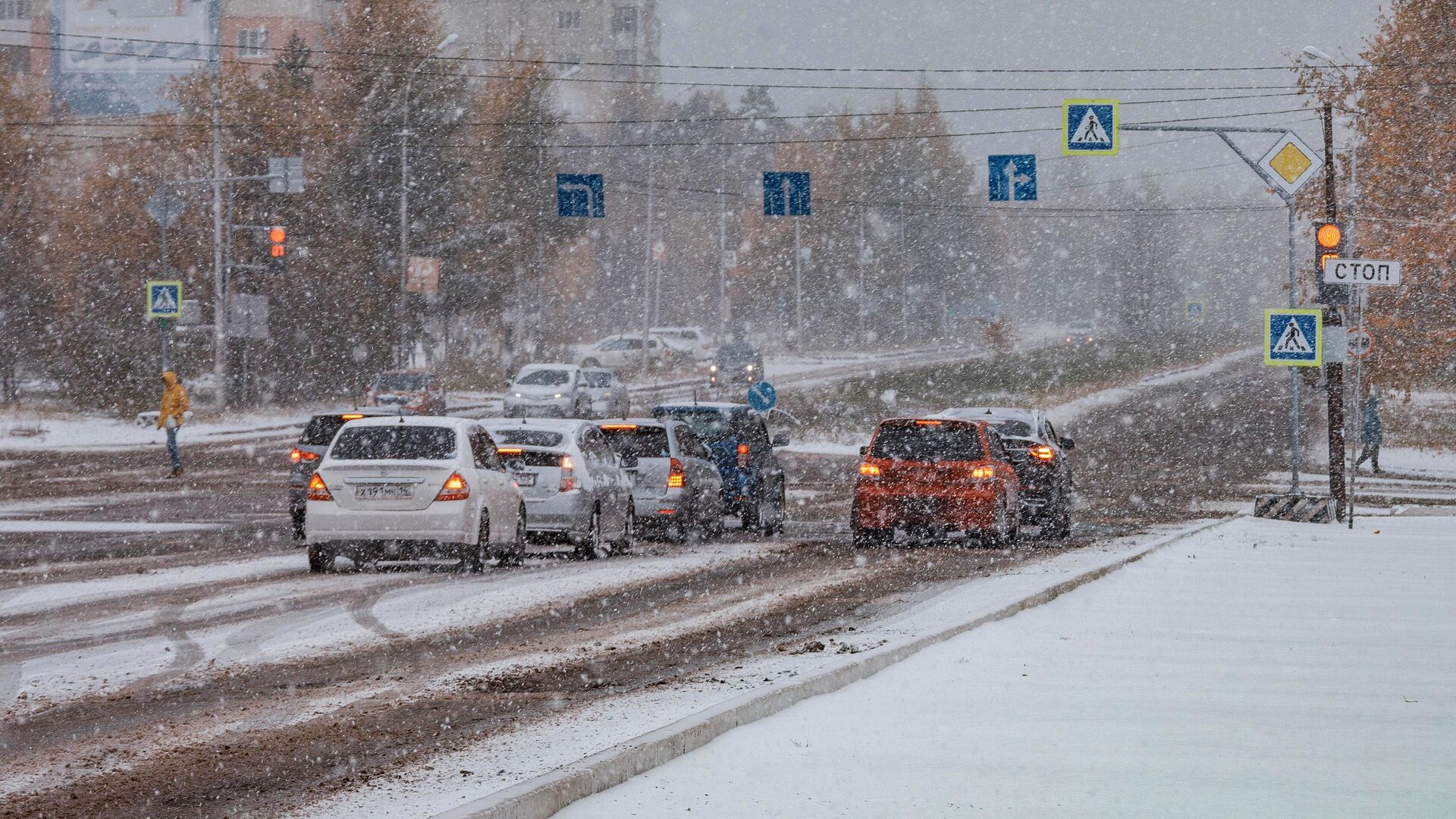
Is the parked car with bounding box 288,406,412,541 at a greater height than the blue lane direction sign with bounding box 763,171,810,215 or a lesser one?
lesser

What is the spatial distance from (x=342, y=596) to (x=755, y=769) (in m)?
8.63

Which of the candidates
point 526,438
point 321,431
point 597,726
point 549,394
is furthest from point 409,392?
point 597,726

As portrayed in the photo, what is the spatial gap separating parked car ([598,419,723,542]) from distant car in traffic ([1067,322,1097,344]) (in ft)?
331

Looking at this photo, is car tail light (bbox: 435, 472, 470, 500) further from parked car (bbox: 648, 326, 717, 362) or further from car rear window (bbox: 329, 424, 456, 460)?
parked car (bbox: 648, 326, 717, 362)

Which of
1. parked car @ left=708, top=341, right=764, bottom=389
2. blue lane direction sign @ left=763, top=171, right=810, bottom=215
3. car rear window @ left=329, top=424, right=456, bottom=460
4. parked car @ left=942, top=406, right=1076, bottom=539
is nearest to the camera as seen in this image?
car rear window @ left=329, top=424, right=456, bottom=460

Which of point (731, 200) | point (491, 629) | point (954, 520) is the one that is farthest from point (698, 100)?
point (491, 629)

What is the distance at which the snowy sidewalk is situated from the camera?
22.6 feet

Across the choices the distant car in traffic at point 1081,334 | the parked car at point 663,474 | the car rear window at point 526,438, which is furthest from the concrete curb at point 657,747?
the distant car in traffic at point 1081,334

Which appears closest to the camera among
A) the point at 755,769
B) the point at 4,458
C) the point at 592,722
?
the point at 755,769

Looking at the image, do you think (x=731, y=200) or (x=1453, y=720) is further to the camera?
(x=731, y=200)

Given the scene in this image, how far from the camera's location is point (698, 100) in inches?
5167

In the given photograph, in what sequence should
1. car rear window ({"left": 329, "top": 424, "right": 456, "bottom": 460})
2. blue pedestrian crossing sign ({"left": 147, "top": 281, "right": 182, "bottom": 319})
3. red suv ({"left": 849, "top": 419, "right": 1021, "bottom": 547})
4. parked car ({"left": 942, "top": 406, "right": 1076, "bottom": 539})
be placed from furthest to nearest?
1. blue pedestrian crossing sign ({"left": 147, "top": 281, "right": 182, "bottom": 319})
2. parked car ({"left": 942, "top": 406, "right": 1076, "bottom": 539})
3. red suv ({"left": 849, "top": 419, "right": 1021, "bottom": 547})
4. car rear window ({"left": 329, "top": 424, "right": 456, "bottom": 460})

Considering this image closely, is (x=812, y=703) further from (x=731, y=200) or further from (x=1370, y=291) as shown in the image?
(x=731, y=200)

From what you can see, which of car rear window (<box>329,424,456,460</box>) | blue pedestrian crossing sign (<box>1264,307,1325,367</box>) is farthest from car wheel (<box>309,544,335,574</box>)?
blue pedestrian crossing sign (<box>1264,307,1325,367</box>)
